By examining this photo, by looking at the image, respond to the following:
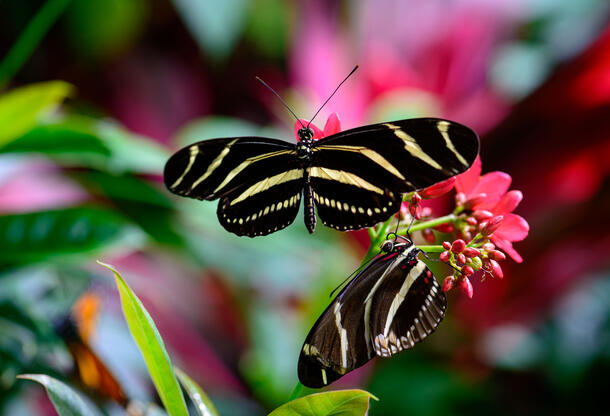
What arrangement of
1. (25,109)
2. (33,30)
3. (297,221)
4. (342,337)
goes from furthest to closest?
(297,221) < (33,30) < (25,109) < (342,337)

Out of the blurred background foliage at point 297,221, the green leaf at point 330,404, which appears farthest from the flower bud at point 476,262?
the blurred background foliage at point 297,221

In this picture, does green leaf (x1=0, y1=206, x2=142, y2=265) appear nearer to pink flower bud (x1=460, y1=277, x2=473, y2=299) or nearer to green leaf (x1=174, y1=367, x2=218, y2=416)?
green leaf (x1=174, y1=367, x2=218, y2=416)

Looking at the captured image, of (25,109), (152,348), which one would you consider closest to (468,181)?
(152,348)

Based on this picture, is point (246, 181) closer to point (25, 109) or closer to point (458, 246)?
point (458, 246)

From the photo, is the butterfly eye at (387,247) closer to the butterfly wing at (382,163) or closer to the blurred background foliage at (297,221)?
the butterfly wing at (382,163)

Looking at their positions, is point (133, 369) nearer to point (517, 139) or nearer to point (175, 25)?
point (517, 139)

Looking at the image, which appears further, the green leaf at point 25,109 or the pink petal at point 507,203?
the green leaf at point 25,109

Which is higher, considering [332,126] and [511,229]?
[332,126]
